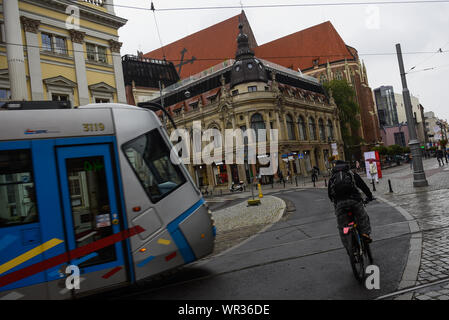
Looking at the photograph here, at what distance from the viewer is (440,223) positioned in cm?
736

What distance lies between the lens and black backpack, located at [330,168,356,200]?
15.7 feet

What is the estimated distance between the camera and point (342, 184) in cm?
478

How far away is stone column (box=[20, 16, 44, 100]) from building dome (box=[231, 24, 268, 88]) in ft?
98.5

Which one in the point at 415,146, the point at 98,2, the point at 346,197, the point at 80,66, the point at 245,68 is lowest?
the point at 346,197

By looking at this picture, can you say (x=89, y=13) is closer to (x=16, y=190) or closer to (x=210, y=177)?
(x=16, y=190)

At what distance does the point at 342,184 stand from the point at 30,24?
15.8 meters

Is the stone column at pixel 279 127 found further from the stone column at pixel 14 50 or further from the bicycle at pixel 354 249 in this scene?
the bicycle at pixel 354 249

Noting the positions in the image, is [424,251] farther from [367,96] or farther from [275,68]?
[367,96]

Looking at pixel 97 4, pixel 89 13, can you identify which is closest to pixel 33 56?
pixel 89 13

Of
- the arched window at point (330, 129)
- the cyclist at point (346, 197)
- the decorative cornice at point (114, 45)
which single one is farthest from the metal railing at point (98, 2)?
the arched window at point (330, 129)

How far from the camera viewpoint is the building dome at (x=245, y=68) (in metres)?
42.5

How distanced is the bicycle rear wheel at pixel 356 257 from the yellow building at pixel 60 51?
1414 cm

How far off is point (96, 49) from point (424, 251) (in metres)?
17.8
